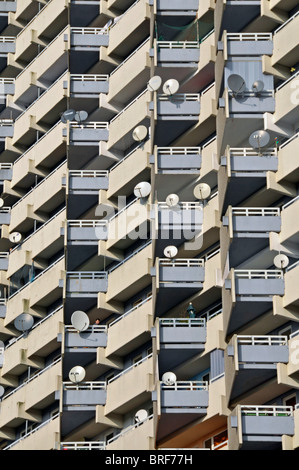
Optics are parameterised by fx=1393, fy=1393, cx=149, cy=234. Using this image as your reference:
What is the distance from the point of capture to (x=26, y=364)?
69.8m

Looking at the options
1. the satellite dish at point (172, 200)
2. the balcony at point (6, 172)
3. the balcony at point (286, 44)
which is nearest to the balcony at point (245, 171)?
the satellite dish at point (172, 200)

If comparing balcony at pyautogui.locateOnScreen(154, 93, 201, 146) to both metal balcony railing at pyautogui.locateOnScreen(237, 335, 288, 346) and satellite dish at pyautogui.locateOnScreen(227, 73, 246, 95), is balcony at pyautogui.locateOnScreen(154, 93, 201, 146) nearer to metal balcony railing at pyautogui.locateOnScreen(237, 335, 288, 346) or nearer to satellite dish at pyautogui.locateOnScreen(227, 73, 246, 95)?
satellite dish at pyautogui.locateOnScreen(227, 73, 246, 95)

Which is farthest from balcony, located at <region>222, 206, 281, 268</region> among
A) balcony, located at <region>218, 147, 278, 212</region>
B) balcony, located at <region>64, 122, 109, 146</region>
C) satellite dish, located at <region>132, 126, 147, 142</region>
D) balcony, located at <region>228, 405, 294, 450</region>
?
balcony, located at <region>64, 122, 109, 146</region>

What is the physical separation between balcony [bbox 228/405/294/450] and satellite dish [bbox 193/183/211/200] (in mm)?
10925

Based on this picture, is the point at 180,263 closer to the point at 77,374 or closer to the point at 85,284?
the point at 85,284

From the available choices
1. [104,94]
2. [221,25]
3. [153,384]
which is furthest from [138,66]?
[153,384]

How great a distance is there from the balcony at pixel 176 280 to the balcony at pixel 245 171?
3.47m

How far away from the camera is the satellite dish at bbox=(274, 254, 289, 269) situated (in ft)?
181

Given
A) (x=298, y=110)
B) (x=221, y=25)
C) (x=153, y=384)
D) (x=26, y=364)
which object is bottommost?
(x=153, y=384)

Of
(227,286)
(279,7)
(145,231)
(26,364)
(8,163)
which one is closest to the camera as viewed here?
(227,286)

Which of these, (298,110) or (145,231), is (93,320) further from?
(298,110)

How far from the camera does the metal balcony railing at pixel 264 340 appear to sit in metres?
54.4

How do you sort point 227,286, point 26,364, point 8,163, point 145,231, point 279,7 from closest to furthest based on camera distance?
point 227,286 < point 279,7 < point 145,231 < point 26,364 < point 8,163

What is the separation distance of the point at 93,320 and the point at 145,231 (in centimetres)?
549
